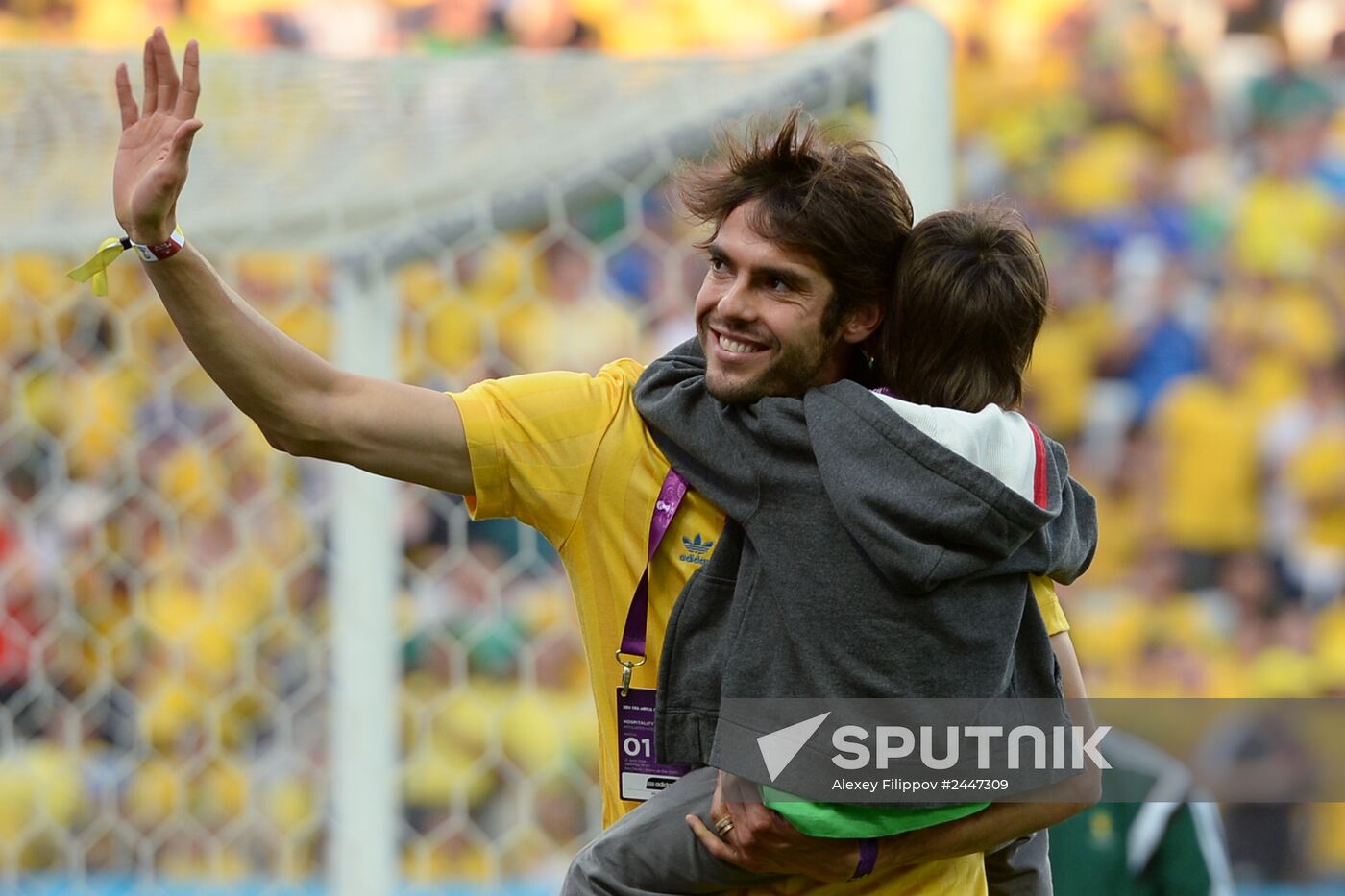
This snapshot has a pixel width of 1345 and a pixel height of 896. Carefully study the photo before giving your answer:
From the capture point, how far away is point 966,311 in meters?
1.41

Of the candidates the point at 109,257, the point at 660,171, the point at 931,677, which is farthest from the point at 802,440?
the point at 660,171

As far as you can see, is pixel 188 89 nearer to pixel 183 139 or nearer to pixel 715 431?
pixel 183 139

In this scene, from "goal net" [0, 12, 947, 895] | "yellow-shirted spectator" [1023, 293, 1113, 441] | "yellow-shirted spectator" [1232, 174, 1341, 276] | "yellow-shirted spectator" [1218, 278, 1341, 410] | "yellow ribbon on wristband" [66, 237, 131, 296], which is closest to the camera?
"yellow ribbon on wristband" [66, 237, 131, 296]

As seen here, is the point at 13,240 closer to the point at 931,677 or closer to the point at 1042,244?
the point at 931,677

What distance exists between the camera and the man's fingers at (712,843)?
138cm

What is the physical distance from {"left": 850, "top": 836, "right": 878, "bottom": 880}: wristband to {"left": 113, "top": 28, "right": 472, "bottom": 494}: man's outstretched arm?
483 mm

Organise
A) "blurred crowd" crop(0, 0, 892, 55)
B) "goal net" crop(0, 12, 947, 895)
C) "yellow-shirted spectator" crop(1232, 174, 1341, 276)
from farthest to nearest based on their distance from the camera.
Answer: "blurred crowd" crop(0, 0, 892, 55) → "yellow-shirted spectator" crop(1232, 174, 1341, 276) → "goal net" crop(0, 12, 947, 895)

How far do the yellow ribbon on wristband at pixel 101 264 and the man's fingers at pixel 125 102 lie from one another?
0.10m

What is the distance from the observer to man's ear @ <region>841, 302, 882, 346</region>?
1495 millimetres

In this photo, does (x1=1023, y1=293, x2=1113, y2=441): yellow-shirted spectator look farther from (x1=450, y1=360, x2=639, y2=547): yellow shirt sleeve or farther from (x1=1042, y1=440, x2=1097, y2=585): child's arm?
(x1=450, y1=360, x2=639, y2=547): yellow shirt sleeve

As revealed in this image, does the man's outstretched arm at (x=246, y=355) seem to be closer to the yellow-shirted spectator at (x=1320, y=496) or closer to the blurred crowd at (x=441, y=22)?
the yellow-shirted spectator at (x=1320, y=496)

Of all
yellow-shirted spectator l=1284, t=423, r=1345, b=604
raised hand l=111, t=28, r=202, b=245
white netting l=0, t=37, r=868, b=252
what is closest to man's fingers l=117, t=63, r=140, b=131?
raised hand l=111, t=28, r=202, b=245

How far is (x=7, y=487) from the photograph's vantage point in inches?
169

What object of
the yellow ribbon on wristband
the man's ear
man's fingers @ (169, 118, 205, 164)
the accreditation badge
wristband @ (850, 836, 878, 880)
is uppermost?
man's fingers @ (169, 118, 205, 164)
